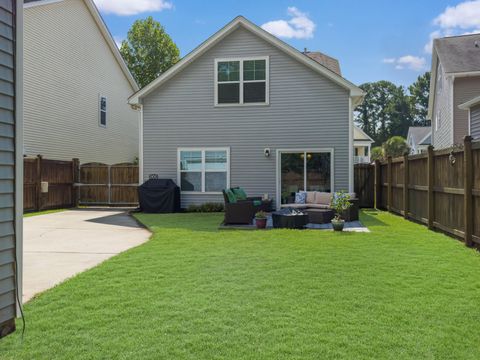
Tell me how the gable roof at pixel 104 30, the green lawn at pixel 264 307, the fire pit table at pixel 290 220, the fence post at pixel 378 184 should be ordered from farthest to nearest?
the gable roof at pixel 104 30 → the fence post at pixel 378 184 → the fire pit table at pixel 290 220 → the green lawn at pixel 264 307

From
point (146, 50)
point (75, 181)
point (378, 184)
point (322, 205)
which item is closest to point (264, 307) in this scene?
point (322, 205)

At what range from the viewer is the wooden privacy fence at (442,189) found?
711 cm

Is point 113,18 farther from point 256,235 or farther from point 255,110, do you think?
point 256,235

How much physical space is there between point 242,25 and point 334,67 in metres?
5.74

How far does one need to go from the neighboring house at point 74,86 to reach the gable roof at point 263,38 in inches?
169

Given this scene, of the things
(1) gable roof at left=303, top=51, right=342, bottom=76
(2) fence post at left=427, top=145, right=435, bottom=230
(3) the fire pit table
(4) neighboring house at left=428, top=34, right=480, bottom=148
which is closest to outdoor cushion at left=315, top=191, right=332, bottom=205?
(3) the fire pit table

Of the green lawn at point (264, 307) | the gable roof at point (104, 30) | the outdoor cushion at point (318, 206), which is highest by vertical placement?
the gable roof at point (104, 30)

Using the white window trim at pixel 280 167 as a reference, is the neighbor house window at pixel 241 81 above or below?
above

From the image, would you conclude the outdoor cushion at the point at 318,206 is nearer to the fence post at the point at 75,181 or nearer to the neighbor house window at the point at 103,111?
the fence post at the point at 75,181

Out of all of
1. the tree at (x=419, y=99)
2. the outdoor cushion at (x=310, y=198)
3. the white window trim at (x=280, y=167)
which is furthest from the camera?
the tree at (x=419, y=99)

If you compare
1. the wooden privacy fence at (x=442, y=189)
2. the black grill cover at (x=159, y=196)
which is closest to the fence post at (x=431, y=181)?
the wooden privacy fence at (x=442, y=189)

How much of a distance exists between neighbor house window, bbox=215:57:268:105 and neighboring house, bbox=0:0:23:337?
1139 centimetres

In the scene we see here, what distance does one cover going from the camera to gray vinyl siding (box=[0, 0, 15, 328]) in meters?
2.94

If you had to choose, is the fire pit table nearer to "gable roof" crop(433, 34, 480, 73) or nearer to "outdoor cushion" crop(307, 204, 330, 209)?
"outdoor cushion" crop(307, 204, 330, 209)
